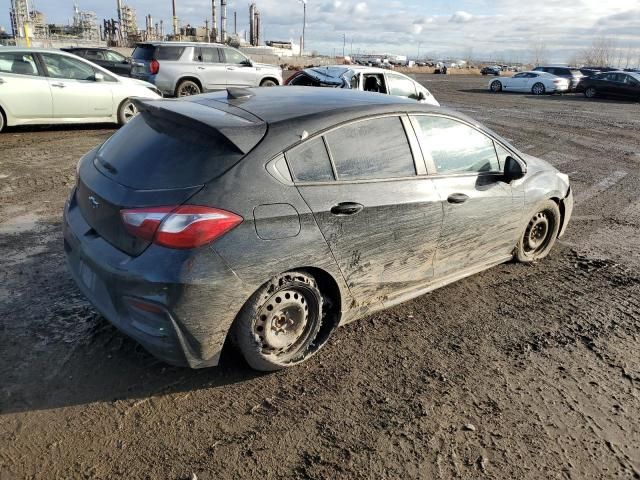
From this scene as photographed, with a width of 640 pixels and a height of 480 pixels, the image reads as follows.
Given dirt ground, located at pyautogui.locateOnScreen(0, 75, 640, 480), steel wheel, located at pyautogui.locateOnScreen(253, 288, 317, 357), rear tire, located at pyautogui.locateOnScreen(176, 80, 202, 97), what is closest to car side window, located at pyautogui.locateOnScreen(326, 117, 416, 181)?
steel wheel, located at pyautogui.locateOnScreen(253, 288, 317, 357)

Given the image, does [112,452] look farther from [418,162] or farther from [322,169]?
[418,162]

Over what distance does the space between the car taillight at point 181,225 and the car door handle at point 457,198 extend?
1.79 m

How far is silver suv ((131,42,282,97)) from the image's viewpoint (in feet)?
46.0

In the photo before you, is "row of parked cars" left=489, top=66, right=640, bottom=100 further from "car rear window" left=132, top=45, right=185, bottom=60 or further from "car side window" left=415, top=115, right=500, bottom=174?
"car side window" left=415, top=115, right=500, bottom=174

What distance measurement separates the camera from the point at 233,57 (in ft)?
50.9

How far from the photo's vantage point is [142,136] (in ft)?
11.0

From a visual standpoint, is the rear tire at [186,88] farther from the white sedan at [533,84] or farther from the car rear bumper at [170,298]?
the white sedan at [533,84]

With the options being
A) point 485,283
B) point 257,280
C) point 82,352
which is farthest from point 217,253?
point 485,283

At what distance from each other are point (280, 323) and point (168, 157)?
1.19 meters

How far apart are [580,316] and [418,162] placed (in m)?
1.84

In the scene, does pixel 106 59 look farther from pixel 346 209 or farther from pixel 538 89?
pixel 538 89

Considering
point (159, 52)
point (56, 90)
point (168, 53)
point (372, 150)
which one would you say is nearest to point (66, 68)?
point (56, 90)

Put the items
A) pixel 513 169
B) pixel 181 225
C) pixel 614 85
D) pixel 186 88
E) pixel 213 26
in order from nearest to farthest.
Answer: pixel 181 225 → pixel 513 169 → pixel 186 88 → pixel 614 85 → pixel 213 26

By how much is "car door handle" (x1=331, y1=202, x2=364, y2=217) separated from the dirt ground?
0.97 metres
